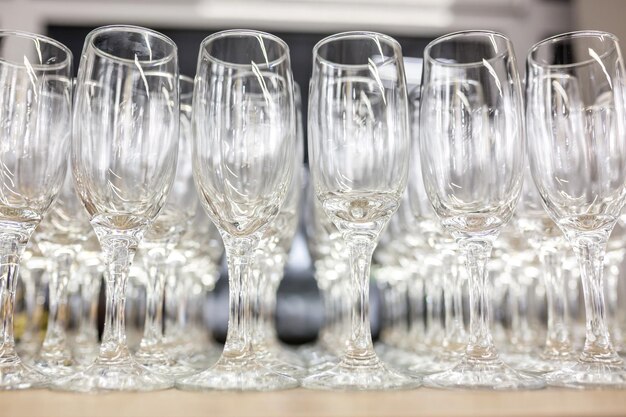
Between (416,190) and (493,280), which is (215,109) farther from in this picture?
(493,280)

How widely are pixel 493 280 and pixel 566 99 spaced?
0.74m

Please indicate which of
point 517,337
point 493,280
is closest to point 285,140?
point 517,337

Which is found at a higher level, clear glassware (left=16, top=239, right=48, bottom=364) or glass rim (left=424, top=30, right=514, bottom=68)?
glass rim (left=424, top=30, right=514, bottom=68)

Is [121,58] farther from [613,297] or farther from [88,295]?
[613,297]

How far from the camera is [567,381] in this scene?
1.70 feet

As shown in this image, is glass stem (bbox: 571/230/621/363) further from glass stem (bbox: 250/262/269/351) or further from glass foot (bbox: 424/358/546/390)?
glass stem (bbox: 250/262/269/351)

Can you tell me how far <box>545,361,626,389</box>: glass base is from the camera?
50cm

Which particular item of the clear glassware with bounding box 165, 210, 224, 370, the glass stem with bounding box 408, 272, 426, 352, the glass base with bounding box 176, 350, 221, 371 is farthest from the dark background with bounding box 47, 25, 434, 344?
the glass base with bounding box 176, 350, 221, 371

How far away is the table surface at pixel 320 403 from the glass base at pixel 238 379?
0.06 ft

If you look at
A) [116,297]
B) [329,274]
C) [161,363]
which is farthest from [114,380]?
[329,274]

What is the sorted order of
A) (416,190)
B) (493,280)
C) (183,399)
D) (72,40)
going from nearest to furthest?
(183,399), (416,190), (493,280), (72,40)

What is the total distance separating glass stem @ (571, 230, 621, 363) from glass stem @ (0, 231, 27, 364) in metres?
0.53

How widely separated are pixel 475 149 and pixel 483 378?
22cm

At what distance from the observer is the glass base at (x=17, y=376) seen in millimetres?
508
